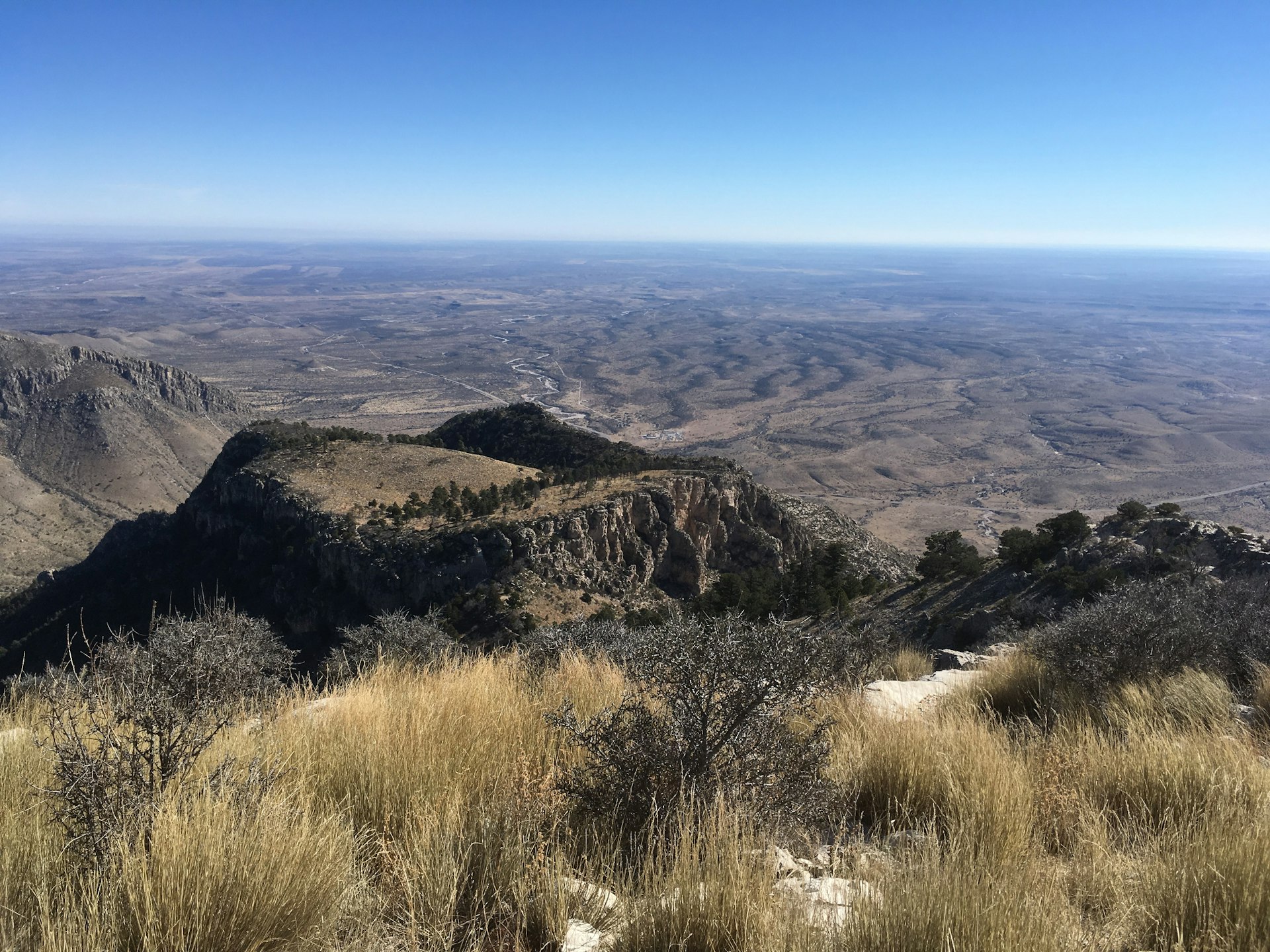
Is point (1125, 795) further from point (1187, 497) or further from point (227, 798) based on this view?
point (1187, 497)

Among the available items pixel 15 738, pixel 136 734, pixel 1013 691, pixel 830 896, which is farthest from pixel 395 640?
pixel 830 896

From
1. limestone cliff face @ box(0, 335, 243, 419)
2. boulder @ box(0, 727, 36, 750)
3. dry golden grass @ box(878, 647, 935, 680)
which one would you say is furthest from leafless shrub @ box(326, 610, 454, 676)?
limestone cliff face @ box(0, 335, 243, 419)

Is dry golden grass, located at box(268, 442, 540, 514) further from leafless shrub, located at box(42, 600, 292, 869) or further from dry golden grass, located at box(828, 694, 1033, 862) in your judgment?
dry golden grass, located at box(828, 694, 1033, 862)

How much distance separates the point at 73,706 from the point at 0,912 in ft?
5.07

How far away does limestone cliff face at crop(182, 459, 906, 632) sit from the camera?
2461cm

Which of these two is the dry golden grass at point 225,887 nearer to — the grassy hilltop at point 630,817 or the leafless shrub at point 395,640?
the grassy hilltop at point 630,817

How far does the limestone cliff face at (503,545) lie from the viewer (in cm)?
2461

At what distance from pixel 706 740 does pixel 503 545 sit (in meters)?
21.8

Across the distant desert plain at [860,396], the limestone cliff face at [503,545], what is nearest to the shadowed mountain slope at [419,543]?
the limestone cliff face at [503,545]

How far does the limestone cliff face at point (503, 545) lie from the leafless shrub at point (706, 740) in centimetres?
2106

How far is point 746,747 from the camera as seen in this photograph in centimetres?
342

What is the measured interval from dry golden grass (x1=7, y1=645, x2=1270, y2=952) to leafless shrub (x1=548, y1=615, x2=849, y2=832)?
19 centimetres

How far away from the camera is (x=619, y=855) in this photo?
3039 millimetres

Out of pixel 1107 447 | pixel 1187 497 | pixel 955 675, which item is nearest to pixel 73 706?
pixel 955 675
